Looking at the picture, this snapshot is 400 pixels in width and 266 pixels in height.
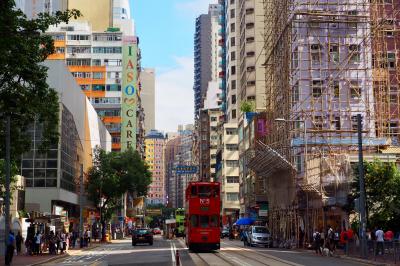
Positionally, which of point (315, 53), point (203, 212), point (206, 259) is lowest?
point (206, 259)

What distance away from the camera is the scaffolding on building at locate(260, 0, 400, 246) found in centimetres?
5353

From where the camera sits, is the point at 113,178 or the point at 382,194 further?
the point at 113,178

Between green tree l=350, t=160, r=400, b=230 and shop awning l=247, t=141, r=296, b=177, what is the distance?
52.1ft

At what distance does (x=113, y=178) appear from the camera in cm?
7956

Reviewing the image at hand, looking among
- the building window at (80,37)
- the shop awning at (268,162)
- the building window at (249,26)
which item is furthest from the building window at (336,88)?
the building window at (80,37)

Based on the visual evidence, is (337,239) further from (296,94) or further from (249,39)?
(249,39)

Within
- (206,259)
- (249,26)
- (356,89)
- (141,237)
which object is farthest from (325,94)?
(249,26)

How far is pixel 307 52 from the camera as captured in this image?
5781cm

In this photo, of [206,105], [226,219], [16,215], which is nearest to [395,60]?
[16,215]

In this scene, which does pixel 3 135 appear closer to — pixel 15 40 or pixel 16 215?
pixel 15 40

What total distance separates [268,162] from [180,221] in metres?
26.6

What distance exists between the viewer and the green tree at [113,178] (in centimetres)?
8056

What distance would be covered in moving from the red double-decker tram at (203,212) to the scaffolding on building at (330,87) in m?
12.7

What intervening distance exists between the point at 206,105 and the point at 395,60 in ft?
447
